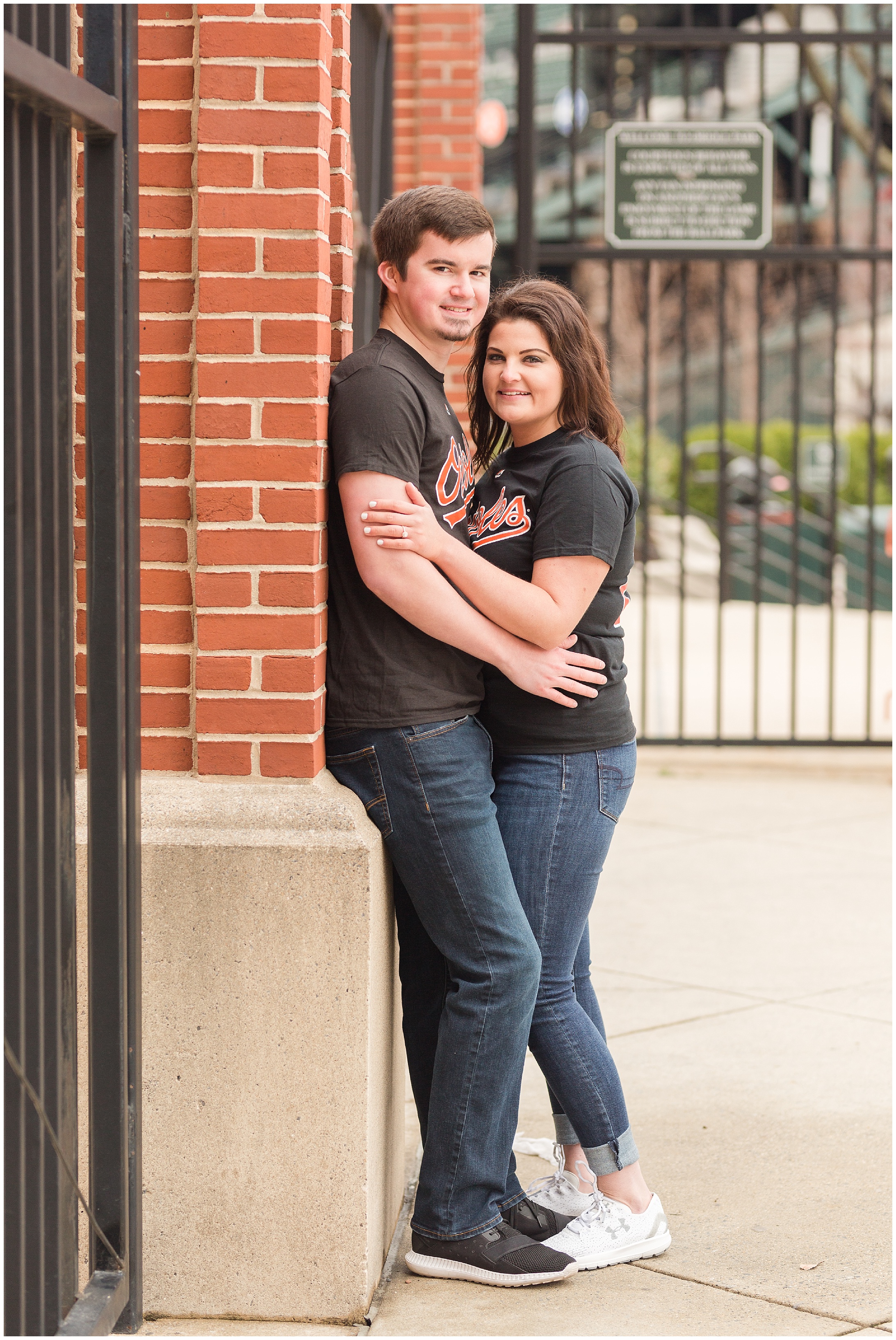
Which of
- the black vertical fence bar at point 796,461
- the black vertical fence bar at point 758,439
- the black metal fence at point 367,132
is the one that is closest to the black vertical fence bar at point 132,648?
the black metal fence at point 367,132

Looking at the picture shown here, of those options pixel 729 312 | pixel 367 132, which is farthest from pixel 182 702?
pixel 729 312

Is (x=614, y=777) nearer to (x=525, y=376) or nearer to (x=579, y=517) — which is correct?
(x=579, y=517)

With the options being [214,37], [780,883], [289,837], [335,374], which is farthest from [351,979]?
[780,883]

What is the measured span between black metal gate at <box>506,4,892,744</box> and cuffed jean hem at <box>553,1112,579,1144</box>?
3.34 m

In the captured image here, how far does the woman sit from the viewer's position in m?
2.82

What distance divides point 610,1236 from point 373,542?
149cm

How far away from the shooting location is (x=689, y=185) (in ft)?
24.3

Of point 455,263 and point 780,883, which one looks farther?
point 780,883

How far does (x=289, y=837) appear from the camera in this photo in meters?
2.74

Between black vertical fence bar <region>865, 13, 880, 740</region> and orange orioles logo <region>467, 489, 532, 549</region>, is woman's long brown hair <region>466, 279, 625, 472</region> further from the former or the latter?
black vertical fence bar <region>865, 13, 880, 740</region>

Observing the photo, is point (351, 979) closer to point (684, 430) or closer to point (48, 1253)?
point (48, 1253)

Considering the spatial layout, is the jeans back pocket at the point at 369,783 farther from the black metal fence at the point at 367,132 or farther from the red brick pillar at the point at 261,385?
the black metal fence at the point at 367,132

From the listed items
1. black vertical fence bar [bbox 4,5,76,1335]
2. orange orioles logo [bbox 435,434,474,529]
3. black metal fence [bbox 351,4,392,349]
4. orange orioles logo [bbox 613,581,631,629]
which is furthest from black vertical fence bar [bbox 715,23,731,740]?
black vertical fence bar [bbox 4,5,76,1335]

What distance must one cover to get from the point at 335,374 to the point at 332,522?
0.29m
